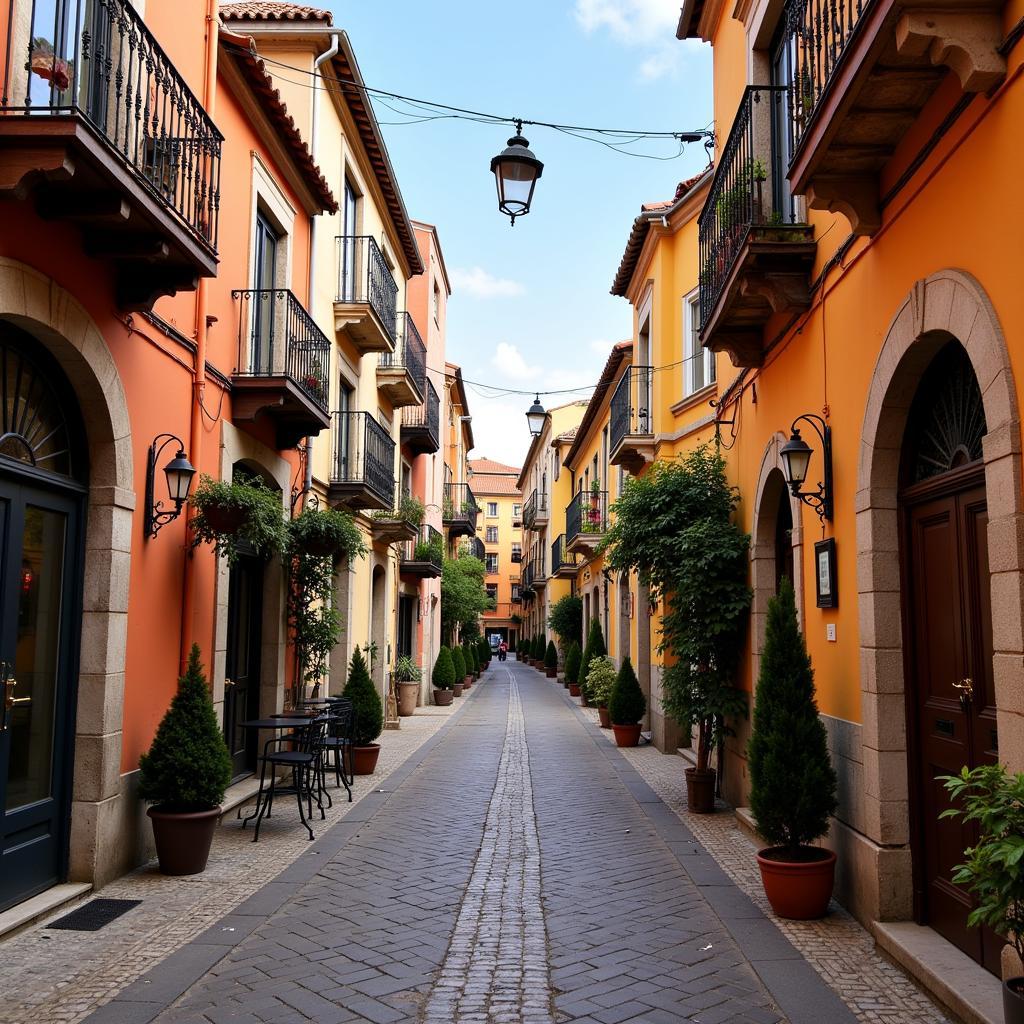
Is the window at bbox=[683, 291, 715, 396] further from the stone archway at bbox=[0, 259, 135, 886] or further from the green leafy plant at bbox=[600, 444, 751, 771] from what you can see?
the stone archway at bbox=[0, 259, 135, 886]

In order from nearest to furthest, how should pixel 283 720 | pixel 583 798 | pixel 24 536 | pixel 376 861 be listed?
pixel 24 536 → pixel 376 861 → pixel 283 720 → pixel 583 798

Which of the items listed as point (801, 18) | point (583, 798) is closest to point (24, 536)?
point (801, 18)

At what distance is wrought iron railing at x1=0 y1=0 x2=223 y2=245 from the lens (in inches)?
206

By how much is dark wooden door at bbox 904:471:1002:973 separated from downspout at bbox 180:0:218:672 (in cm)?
563

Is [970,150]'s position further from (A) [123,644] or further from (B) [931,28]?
(A) [123,644]

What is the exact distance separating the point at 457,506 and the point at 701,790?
75.6 feet

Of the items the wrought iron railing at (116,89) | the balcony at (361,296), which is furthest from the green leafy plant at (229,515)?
the balcony at (361,296)

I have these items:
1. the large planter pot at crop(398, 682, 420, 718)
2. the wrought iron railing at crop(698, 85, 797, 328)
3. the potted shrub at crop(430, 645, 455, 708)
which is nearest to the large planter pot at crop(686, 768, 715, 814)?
the wrought iron railing at crop(698, 85, 797, 328)

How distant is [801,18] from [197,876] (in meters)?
7.13

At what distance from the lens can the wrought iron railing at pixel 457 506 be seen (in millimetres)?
30641

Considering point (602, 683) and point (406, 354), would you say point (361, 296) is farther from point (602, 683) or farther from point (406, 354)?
point (602, 683)

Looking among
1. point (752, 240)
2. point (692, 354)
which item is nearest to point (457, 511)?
point (692, 354)

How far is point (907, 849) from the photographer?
5.43m

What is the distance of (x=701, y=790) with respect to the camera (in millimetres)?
9453
